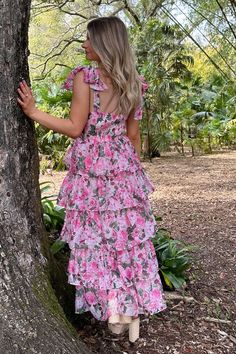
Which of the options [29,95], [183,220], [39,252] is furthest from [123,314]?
[183,220]

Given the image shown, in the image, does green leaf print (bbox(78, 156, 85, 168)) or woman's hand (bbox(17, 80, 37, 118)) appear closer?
woman's hand (bbox(17, 80, 37, 118))

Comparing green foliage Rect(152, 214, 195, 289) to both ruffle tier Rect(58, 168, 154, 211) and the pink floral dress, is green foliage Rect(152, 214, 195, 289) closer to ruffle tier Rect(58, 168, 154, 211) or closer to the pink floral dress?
the pink floral dress

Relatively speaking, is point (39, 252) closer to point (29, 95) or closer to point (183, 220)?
point (29, 95)

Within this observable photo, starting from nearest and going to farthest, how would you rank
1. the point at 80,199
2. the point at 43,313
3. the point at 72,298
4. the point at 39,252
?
the point at 43,313 < the point at 39,252 < the point at 80,199 < the point at 72,298

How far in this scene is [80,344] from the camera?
2.02 m

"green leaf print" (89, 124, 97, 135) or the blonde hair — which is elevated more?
the blonde hair

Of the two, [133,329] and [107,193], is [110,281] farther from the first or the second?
[107,193]

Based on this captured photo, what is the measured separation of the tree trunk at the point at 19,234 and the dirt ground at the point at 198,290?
1.64 ft

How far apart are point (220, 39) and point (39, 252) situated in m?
9.80

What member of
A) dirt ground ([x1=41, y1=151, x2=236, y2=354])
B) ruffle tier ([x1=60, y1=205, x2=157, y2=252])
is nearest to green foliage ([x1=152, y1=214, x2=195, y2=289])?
dirt ground ([x1=41, y1=151, x2=236, y2=354])

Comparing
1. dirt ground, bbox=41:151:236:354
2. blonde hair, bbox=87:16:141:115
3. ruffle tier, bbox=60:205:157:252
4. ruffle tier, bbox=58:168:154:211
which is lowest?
dirt ground, bbox=41:151:236:354

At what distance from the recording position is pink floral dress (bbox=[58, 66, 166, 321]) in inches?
91.7

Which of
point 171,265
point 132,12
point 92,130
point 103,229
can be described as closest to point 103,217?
point 103,229

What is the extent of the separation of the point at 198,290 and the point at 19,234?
5.07ft
